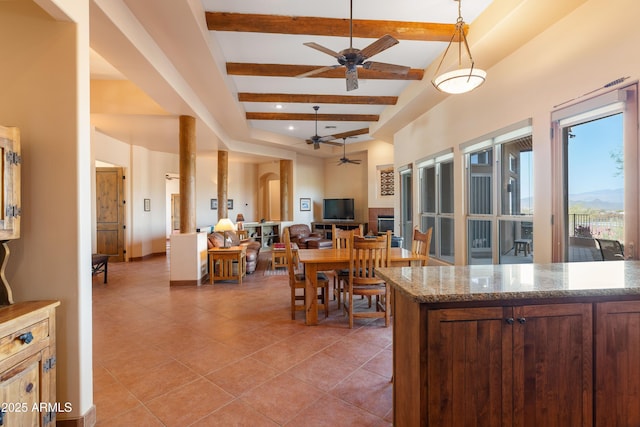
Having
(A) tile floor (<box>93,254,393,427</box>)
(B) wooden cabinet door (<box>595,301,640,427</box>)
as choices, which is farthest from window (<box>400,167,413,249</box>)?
(B) wooden cabinet door (<box>595,301,640,427</box>)

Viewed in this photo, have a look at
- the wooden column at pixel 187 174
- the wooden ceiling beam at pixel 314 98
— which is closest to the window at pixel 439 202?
the wooden ceiling beam at pixel 314 98

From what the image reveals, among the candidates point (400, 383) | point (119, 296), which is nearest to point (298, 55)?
point (400, 383)

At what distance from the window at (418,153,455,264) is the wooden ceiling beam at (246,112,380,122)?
73.1 inches

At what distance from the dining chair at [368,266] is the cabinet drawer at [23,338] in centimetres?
243

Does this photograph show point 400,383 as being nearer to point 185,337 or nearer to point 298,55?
point 185,337

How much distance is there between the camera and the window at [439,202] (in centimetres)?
505

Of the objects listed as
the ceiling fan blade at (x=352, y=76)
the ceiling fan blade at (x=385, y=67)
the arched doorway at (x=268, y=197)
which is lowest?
the arched doorway at (x=268, y=197)

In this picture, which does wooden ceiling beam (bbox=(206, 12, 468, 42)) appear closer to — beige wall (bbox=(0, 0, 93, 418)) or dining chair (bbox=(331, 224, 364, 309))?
beige wall (bbox=(0, 0, 93, 418))

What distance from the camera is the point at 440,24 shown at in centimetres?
344

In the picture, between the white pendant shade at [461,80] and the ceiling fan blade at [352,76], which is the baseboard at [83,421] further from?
the white pendant shade at [461,80]

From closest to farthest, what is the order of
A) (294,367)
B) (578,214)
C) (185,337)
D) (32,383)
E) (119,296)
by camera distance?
(32,383)
(294,367)
(578,214)
(185,337)
(119,296)

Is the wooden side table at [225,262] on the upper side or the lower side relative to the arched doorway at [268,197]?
lower

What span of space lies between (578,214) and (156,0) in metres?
4.31

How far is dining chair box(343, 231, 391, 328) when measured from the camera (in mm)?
3215
